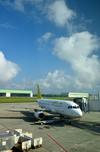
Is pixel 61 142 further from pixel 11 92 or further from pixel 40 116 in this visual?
pixel 11 92

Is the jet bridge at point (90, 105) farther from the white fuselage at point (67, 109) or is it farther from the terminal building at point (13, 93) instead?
the terminal building at point (13, 93)

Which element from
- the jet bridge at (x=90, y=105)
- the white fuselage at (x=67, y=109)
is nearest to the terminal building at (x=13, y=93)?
the white fuselage at (x=67, y=109)

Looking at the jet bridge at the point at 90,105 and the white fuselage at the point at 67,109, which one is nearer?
the white fuselage at the point at 67,109

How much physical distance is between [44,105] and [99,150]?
20.3 m

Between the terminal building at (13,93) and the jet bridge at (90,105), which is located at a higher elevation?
the terminal building at (13,93)

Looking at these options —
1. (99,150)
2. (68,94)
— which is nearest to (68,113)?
(99,150)

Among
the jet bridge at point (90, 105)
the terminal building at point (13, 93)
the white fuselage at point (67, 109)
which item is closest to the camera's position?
the white fuselage at point (67, 109)

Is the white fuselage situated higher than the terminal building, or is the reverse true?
the terminal building

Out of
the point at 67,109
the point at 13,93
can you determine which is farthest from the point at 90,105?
→ the point at 13,93

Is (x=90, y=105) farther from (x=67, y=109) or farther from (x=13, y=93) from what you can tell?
(x=13, y=93)

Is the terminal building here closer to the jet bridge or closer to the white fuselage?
the white fuselage

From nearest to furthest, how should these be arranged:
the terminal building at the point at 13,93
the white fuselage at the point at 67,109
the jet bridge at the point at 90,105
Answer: the white fuselage at the point at 67,109 → the jet bridge at the point at 90,105 → the terminal building at the point at 13,93

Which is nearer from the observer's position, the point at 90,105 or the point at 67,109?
the point at 67,109

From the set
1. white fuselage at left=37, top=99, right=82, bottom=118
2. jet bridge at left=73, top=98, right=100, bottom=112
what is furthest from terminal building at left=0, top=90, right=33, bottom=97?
jet bridge at left=73, top=98, right=100, bottom=112
